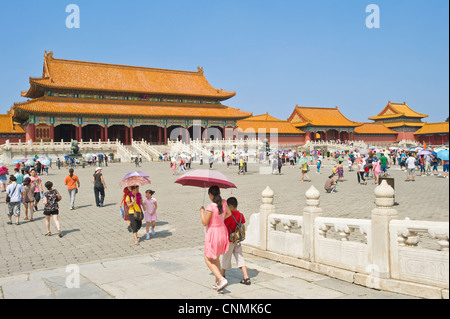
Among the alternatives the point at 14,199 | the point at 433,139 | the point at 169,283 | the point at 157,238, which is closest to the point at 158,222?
the point at 157,238

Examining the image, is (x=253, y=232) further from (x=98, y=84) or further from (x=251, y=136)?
(x=251, y=136)

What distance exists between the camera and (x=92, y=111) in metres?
44.3

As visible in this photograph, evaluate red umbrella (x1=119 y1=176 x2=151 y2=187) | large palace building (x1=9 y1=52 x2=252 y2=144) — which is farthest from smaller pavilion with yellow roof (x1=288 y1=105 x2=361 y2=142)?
red umbrella (x1=119 y1=176 x2=151 y2=187)

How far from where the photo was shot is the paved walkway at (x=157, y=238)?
223 inches

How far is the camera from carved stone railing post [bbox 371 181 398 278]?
4.99 metres

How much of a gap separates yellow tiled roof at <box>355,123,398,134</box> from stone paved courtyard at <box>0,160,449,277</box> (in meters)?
50.0

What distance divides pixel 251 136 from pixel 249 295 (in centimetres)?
5075

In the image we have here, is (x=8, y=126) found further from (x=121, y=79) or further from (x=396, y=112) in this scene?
(x=396, y=112)

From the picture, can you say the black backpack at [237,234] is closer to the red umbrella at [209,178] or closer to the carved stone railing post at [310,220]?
the red umbrella at [209,178]

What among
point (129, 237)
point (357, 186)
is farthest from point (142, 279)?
point (357, 186)

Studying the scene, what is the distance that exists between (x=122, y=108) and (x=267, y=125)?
21.4 m

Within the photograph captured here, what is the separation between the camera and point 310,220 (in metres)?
6.22

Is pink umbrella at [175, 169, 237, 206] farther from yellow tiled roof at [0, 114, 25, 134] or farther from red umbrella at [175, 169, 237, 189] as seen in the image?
yellow tiled roof at [0, 114, 25, 134]

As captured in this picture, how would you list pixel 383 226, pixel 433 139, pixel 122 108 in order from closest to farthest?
1. pixel 383 226
2. pixel 122 108
3. pixel 433 139
